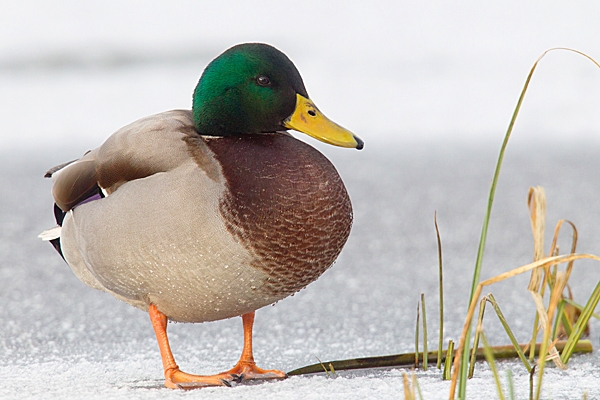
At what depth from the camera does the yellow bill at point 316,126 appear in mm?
2291

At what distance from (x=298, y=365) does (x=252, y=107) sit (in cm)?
76

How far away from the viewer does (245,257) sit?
83.8 inches

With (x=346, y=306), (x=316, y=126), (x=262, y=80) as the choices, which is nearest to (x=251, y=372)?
(x=316, y=126)

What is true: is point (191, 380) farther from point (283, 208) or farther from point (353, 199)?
point (353, 199)

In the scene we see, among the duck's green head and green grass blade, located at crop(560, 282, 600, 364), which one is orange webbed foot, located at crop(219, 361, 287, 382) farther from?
green grass blade, located at crop(560, 282, 600, 364)

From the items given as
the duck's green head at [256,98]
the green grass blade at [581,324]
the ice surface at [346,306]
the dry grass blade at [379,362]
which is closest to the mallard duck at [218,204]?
the duck's green head at [256,98]

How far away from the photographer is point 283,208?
2166mm

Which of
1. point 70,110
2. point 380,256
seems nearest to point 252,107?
point 380,256

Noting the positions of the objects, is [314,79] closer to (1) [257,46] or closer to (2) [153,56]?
(2) [153,56]

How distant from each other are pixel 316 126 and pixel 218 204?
37cm

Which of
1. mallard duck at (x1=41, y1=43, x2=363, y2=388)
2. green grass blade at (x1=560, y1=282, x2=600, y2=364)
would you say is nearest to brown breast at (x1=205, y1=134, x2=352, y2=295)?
mallard duck at (x1=41, y1=43, x2=363, y2=388)

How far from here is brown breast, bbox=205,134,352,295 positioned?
2141 mm

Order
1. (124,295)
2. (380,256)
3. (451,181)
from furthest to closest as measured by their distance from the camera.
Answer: (451,181) → (380,256) → (124,295)

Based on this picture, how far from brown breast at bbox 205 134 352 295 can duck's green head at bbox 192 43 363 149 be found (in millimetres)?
61
